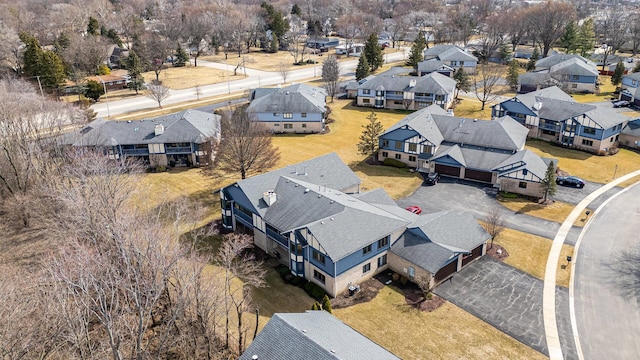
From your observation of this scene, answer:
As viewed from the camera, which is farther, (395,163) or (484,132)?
(395,163)

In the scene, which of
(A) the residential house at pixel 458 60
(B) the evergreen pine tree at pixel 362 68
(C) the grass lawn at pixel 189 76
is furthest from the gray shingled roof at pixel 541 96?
(C) the grass lawn at pixel 189 76

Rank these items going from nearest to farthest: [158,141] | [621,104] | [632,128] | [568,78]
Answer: [158,141], [632,128], [621,104], [568,78]

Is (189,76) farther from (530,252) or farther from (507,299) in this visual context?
(507,299)

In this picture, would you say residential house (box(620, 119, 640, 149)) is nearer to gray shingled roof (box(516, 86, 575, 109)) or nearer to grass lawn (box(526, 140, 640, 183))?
grass lawn (box(526, 140, 640, 183))

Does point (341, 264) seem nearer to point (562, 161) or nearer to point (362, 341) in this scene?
point (362, 341)

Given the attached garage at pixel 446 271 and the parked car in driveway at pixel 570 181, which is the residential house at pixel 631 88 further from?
the attached garage at pixel 446 271

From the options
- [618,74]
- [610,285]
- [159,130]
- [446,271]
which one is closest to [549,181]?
[610,285]

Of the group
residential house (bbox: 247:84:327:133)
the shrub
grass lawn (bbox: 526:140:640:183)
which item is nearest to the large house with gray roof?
the shrub
